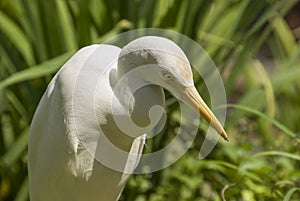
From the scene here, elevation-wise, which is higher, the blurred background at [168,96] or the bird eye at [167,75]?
the bird eye at [167,75]

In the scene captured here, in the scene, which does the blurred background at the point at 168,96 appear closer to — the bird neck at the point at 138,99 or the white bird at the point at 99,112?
the white bird at the point at 99,112

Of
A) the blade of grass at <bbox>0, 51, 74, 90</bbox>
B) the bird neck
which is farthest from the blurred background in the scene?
the bird neck

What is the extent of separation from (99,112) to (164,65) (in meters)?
0.20

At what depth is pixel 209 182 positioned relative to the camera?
1.93 meters

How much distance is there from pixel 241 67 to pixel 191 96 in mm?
977

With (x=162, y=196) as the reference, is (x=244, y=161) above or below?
above

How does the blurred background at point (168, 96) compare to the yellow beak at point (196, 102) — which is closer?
the yellow beak at point (196, 102)

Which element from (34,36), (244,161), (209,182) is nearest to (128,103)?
(244,161)

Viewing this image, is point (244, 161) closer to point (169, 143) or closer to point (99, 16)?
point (169, 143)

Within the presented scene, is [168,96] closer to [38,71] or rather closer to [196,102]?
[38,71]

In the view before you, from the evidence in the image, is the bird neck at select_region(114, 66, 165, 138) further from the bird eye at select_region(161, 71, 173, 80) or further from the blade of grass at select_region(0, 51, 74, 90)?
the blade of grass at select_region(0, 51, 74, 90)

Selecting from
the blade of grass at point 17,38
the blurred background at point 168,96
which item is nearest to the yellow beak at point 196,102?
the blurred background at point 168,96

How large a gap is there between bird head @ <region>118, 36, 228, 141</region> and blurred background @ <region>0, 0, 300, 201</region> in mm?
532

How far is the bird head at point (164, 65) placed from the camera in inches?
47.4
